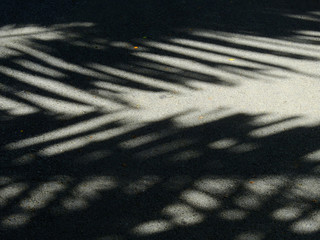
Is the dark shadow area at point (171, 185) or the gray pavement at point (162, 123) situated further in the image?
the gray pavement at point (162, 123)

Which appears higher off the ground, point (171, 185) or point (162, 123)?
point (162, 123)

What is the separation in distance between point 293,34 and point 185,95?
2.42 metres

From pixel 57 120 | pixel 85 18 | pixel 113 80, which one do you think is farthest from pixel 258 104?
pixel 85 18

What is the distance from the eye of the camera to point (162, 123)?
474 cm

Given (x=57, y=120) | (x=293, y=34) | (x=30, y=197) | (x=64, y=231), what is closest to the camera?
(x=64, y=231)

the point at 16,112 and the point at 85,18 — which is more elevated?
the point at 85,18

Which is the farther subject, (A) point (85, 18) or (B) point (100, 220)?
(A) point (85, 18)

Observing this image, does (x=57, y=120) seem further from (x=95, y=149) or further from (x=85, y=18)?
(x=85, y=18)

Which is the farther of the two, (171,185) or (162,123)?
(162,123)

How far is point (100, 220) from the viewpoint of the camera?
3.58 m

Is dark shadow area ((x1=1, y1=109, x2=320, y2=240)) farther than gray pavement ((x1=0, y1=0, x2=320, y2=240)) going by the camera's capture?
No

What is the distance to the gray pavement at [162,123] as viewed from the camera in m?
3.62

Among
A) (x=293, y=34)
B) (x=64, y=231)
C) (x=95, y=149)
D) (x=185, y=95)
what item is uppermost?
(x=293, y=34)

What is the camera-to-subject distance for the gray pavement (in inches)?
142
